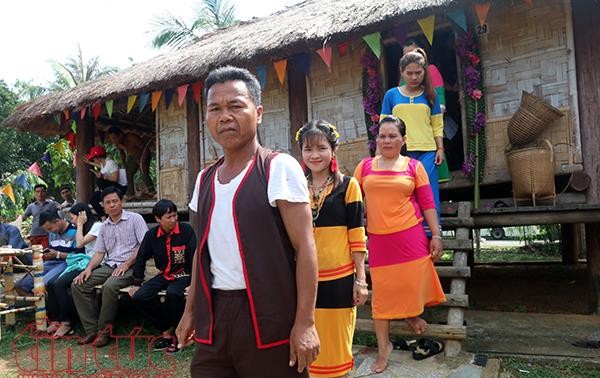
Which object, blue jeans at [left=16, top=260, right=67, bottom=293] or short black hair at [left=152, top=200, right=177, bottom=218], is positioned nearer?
short black hair at [left=152, top=200, right=177, bottom=218]

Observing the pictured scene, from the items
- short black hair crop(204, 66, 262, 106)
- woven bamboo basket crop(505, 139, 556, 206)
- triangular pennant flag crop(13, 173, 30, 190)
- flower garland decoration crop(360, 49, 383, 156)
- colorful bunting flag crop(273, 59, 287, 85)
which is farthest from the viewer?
triangular pennant flag crop(13, 173, 30, 190)

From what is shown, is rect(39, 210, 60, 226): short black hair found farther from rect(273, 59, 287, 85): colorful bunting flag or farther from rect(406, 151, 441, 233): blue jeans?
rect(406, 151, 441, 233): blue jeans

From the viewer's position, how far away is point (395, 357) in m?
3.24

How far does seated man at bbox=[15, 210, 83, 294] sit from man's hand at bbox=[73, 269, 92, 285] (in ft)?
2.18

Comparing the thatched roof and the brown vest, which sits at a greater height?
the thatched roof

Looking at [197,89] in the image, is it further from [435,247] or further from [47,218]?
[435,247]

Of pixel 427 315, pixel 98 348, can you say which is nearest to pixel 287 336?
pixel 427 315

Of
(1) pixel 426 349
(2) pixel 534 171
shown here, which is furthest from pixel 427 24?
(1) pixel 426 349

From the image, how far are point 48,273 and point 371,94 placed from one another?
14.7 feet

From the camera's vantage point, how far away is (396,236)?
3123 millimetres

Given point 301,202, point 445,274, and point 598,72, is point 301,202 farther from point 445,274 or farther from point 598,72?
point 598,72

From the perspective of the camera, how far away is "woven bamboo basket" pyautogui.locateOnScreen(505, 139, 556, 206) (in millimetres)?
4230

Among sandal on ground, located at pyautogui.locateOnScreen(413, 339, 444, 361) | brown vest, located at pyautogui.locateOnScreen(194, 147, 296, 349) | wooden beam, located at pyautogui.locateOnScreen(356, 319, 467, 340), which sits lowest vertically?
sandal on ground, located at pyautogui.locateOnScreen(413, 339, 444, 361)

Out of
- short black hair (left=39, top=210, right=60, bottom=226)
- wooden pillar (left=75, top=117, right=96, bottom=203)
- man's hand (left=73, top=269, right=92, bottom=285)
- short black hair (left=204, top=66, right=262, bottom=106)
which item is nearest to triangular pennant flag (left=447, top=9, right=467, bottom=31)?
short black hair (left=204, top=66, right=262, bottom=106)
